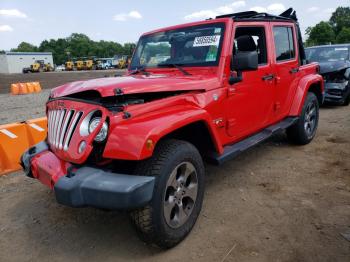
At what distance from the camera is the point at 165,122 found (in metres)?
2.73

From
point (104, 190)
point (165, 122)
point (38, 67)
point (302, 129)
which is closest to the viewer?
point (104, 190)

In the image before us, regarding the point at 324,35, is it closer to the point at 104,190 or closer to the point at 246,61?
the point at 246,61

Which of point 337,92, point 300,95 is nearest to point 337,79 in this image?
point 337,92

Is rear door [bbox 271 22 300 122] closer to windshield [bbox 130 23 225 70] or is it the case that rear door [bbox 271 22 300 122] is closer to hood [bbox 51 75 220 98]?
windshield [bbox 130 23 225 70]

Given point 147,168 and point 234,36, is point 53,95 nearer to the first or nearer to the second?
point 147,168

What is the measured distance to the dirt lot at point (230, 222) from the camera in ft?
9.37

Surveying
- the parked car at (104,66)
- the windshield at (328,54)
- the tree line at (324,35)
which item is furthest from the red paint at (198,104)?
the parked car at (104,66)

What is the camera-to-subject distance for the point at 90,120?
272cm

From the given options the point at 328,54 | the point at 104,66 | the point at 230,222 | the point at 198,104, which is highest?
the point at 104,66

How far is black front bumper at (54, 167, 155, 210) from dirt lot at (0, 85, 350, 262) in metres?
0.69

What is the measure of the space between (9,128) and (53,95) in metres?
2.04

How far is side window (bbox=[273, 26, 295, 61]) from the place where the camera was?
4693 mm

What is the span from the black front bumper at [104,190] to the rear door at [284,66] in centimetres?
286

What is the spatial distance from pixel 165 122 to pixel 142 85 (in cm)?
42
